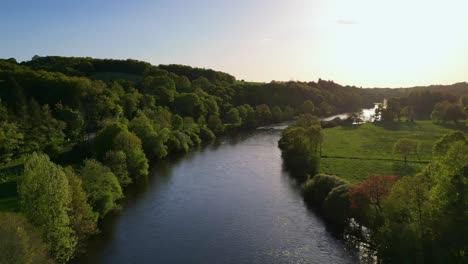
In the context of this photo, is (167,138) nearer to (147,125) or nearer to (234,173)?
(147,125)

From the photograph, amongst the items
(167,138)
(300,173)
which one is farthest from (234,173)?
(167,138)

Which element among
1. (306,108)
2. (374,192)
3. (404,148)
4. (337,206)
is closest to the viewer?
(374,192)

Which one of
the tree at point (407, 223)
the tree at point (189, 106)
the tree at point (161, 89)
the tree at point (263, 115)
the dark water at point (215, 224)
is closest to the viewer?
the tree at point (407, 223)

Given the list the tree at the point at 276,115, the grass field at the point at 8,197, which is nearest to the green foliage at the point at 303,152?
the grass field at the point at 8,197

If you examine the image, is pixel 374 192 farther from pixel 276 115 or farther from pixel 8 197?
pixel 276 115

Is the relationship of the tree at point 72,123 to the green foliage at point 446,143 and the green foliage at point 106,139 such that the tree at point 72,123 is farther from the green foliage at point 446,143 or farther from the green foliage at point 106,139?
the green foliage at point 446,143

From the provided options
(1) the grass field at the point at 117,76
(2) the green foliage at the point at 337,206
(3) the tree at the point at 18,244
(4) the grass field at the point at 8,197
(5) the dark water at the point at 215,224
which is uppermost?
(1) the grass field at the point at 117,76

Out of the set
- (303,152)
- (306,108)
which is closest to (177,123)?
(303,152)
